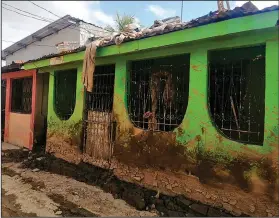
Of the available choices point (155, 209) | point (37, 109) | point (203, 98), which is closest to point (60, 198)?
point (155, 209)

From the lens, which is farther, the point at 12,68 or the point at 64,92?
the point at 12,68

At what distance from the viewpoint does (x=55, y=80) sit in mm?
8039

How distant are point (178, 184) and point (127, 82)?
7.89 feet

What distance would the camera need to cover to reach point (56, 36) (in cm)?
1683

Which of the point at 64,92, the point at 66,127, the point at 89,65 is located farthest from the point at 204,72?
the point at 64,92

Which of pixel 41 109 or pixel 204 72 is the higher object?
pixel 204 72

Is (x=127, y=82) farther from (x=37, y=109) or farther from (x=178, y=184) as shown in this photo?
(x=37, y=109)

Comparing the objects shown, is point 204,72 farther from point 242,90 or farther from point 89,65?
point 89,65

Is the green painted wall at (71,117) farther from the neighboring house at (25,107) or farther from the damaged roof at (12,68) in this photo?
the damaged roof at (12,68)

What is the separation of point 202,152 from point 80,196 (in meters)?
2.53

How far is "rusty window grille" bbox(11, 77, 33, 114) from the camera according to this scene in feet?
31.8

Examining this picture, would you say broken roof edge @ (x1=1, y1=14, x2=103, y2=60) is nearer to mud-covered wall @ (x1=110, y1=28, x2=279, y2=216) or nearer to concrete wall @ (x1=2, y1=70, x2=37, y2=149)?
concrete wall @ (x1=2, y1=70, x2=37, y2=149)

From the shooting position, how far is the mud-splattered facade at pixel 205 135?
3.56 m

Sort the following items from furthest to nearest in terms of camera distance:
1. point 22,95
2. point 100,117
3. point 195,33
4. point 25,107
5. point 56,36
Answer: point 56,36 < point 22,95 < point 25,107 < point 100,117 < point 195,33
